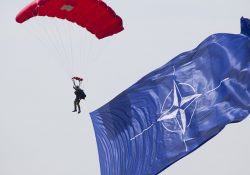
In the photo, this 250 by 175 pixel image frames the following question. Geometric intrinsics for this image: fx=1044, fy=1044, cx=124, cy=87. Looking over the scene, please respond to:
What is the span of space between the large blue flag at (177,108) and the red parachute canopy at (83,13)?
6.94 feet

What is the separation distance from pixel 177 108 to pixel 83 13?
4167 millimetres

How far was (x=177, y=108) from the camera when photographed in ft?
95.9

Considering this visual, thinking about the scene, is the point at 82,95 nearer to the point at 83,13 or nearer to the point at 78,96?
the point at 78,96

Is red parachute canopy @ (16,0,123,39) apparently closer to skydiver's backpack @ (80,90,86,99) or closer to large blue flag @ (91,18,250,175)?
skydiver's backpack @ (80,90,86,99)

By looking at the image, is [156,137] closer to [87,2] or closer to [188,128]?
[188,128]

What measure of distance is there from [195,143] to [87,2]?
17.6 ft

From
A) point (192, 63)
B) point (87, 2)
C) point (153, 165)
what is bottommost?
point (153, 165)

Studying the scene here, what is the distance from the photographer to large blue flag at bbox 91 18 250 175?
1112 inches

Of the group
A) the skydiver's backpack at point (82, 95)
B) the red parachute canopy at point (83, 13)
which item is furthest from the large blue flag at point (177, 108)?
the red parachute canopy at point (83, 13)

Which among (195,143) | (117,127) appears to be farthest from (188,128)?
(117,127)

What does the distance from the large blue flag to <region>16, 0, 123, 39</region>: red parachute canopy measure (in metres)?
2.12

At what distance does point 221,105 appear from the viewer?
28.4 m

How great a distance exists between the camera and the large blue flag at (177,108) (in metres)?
28.2

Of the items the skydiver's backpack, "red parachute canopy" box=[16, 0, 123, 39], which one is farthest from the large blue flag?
"red parachute canopy" box=[16, 0, 123, 39]
